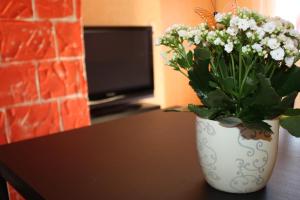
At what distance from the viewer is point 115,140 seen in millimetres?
905

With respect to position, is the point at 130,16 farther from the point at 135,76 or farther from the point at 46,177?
the point at 46,177

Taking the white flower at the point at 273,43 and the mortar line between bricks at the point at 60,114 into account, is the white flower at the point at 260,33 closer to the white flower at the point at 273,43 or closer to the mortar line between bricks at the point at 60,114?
the white flower at the point at 273,43

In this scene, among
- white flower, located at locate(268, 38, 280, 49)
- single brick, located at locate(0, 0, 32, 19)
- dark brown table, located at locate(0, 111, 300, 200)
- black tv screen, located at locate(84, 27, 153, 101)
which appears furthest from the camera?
black tv screen, located at locate(84, 27, 153, 101)

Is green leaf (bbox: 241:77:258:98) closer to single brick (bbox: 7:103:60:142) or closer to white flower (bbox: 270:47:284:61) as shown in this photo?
white flower (bbox: 270:47:284:61)

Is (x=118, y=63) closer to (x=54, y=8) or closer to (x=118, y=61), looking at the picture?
(x=118, y=61)

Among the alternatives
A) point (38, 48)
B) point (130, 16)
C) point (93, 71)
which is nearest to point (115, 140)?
point (38, 48)

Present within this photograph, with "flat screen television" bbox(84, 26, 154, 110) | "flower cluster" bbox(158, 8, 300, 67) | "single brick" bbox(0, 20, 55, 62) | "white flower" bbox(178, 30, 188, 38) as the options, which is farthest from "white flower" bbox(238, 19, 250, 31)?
"flat screen television" bbox(84, 26, 154, 110)

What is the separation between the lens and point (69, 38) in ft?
4.84

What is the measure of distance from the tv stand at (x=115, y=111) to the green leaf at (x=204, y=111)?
1.80 m

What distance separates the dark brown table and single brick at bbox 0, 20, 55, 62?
0.55 m

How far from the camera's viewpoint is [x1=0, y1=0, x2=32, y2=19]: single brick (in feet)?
4.23

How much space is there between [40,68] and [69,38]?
0.19 m

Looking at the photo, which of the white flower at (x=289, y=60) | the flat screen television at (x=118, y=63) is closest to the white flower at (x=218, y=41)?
the white flower at (x=289, y=60)

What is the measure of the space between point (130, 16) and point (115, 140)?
2.12m
